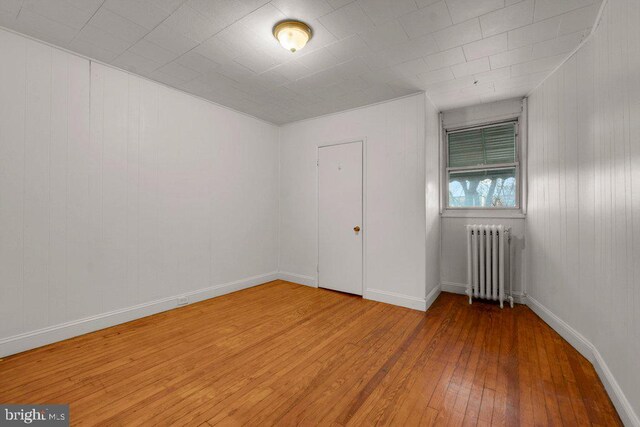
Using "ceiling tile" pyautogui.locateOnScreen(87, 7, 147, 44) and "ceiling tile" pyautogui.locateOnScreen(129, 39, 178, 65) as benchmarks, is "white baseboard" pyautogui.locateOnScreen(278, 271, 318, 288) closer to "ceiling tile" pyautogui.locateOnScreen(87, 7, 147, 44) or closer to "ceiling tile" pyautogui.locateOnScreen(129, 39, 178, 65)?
"ceiling tile" pyautogui.locateOnScreen(129, 39, 178, 65)

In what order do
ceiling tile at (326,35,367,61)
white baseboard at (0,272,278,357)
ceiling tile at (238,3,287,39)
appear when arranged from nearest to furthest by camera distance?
ceiling tile at (238,3,287,39), white baseboard at (0,272,278,357), ceiling tile at (326,35,367,61)

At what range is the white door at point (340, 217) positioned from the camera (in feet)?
13.2

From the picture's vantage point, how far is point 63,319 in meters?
2.56

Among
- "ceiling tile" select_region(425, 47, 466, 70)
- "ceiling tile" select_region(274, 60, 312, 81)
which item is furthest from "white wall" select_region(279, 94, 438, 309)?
"ceiling tile" select_region(274, 60, 312, 81)

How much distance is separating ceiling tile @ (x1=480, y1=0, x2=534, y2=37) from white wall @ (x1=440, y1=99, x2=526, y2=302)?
184cm

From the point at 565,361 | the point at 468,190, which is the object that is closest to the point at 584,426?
the point at 565,361

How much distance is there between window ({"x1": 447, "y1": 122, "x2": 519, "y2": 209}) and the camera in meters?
3.85

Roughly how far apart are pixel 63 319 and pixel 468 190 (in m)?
5.18

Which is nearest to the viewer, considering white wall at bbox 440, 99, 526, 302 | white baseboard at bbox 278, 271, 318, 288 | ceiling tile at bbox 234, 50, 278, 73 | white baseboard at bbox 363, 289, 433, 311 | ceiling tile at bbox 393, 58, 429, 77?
ceiling tile at bbox 234, 50, 278, 73

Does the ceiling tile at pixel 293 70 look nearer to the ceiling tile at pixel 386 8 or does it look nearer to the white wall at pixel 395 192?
the ceiling tile at pixel 386 8

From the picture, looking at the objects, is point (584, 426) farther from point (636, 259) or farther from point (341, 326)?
point (341, 326)

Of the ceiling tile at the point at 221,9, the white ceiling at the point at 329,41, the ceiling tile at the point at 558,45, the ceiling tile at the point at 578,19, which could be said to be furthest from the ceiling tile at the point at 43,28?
the ceiling tile at the point at 558,45

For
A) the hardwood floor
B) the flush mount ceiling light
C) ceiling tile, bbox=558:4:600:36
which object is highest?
ceiling tile, bbox=558:4:600:36

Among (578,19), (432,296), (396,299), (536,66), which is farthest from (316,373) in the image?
(536,66)
